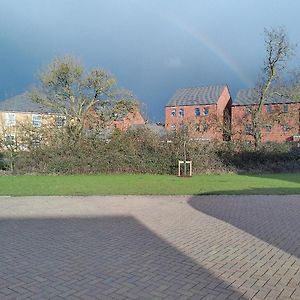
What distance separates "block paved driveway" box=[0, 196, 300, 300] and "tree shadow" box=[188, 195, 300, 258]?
0.08 feet

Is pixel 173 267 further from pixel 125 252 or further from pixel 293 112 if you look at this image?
pixel 293 112

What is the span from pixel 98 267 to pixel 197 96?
61.2 metres

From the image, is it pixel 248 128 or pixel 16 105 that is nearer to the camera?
pixel 248 128

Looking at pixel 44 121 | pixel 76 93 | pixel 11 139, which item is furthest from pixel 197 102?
pixel 11 139

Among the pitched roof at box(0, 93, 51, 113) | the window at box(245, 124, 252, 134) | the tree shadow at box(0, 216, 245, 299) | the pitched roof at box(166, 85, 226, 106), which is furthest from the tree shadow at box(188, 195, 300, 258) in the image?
the pitched roof at box(166, 85, 226, 106)

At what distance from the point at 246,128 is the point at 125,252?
26072 millimetres

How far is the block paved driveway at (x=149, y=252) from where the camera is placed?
3967 millimetres

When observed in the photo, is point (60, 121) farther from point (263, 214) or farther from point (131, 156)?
point (263, 214)

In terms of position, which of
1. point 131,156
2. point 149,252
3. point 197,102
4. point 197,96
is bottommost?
point 149,252

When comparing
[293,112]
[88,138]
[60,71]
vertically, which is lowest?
[88,138]

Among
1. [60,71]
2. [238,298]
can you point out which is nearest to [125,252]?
[238,298]

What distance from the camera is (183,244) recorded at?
19.5 feet

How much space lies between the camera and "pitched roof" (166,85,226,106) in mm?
61844

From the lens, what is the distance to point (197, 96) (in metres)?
63.9
